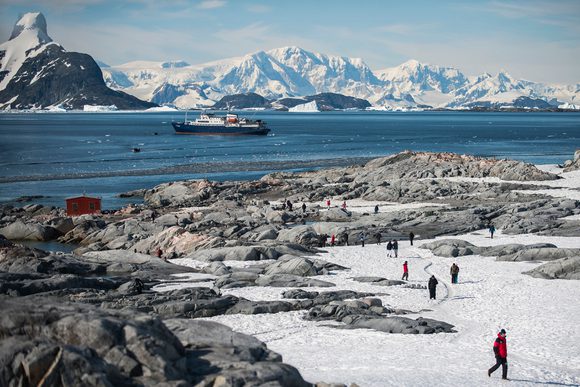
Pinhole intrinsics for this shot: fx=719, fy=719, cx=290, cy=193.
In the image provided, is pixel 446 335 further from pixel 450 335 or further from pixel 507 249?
pixel 507 249

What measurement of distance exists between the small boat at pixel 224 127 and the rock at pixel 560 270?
144749mm

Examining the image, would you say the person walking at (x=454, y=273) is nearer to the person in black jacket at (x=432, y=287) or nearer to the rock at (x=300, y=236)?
the person in black jacket at (x=432, y=287)

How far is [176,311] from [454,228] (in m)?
25.9

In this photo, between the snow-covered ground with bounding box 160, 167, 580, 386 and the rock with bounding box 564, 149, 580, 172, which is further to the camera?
the rock with bounding box 564, 149, 580, 172

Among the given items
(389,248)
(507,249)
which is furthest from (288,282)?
(507,249)

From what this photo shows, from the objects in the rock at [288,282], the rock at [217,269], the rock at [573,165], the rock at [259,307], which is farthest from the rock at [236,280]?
the rock at [573,165]

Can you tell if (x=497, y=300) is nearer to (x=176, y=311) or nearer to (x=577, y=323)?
(x=577, y=323)

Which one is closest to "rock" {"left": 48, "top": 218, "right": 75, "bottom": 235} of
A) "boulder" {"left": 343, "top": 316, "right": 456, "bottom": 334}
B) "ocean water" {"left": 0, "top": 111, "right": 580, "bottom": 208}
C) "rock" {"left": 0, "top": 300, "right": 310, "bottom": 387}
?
"ocean water" {"left": 0, "top": 111, "right": 580, "bottom": 208}

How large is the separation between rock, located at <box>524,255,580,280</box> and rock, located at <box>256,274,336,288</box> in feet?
31.1

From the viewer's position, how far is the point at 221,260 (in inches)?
1451

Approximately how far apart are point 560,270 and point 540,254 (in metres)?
3.78

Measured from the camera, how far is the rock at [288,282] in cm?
3003

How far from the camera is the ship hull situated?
174875mm

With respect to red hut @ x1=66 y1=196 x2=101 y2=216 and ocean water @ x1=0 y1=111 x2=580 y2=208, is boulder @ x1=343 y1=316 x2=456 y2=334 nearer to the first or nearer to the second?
red hut @ x1=66 y1=196 x2=101 y2=216
